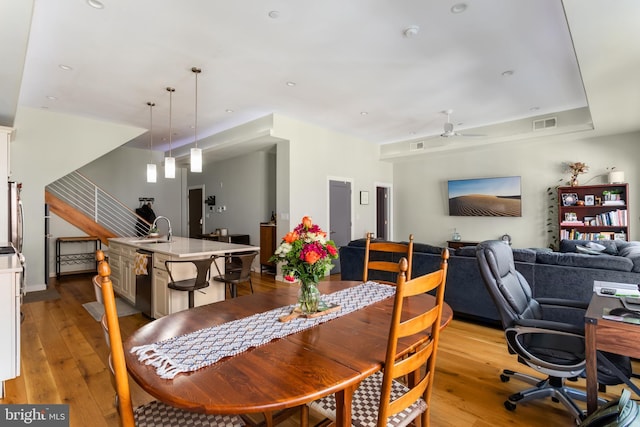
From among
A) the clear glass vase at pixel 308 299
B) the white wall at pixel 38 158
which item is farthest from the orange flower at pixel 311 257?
the white wall at pixel 38 158

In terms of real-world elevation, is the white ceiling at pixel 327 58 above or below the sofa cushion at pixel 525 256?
above

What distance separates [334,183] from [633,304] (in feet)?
16.5

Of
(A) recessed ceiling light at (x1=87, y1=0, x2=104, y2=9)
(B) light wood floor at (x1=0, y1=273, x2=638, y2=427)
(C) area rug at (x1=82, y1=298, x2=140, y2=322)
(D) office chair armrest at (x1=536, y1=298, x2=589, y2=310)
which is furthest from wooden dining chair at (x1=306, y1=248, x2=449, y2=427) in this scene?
(C) area rug at (x1=82, y1=298, x2=140, y2=322)

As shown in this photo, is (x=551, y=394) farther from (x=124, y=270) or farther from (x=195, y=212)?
(x=195, y=212)

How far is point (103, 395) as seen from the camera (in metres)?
2.24

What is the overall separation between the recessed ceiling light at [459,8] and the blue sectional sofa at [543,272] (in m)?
2.36

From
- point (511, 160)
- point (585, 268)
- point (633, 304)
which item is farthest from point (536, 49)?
point (511, 160)

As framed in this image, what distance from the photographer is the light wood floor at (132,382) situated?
2006mm

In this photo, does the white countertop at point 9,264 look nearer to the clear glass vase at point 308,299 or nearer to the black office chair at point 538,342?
the clear glass vase at point 308,299

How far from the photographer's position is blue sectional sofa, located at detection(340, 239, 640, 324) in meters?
2.86

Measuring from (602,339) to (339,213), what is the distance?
5139mm

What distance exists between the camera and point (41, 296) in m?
4.75

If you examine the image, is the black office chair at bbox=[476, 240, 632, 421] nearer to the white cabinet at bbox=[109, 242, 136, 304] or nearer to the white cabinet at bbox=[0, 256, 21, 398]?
the white cabinet at bbox=[0, 256, 21, 398]

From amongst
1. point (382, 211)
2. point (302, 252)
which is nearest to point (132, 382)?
point (302, 252)
